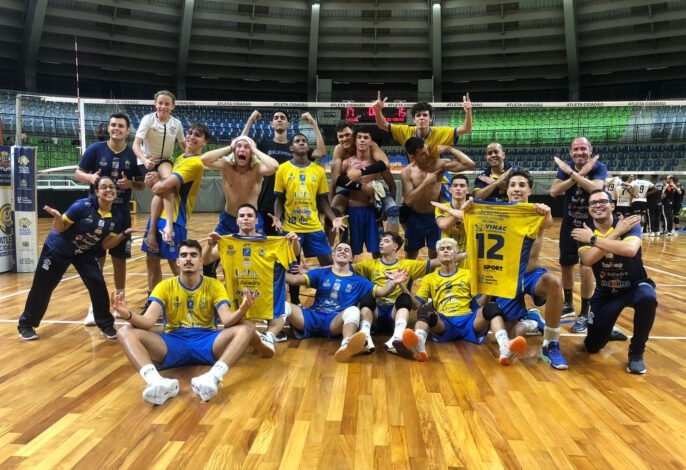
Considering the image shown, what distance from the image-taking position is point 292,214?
582cm

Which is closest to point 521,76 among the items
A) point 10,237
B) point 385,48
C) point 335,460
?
point 385,48

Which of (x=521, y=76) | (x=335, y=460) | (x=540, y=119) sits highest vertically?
(x=521, y=76)

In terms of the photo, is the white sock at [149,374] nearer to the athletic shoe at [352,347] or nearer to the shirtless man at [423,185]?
the athletic shoe at [352,347]

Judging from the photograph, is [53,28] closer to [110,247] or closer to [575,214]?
[110,247]

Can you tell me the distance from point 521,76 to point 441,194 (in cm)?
2603

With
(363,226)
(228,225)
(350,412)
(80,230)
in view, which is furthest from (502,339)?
(80,230)

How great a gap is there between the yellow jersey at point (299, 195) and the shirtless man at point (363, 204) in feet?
1.62

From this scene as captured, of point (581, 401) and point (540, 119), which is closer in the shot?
point (581, 401)

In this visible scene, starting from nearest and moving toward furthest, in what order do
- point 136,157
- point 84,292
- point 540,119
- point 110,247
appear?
point 110,247 < point 136,157 < point 84,292 < point 540,119

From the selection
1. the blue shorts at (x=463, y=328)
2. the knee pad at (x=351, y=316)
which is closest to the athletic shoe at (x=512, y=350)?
the blue shorts at (x=463, y=328)

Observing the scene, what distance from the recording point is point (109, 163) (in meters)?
5.50

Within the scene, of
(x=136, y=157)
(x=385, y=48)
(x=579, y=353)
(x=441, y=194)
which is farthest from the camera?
(x=385, y=48)

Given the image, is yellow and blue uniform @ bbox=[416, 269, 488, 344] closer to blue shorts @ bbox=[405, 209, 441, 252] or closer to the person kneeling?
blue shorts @ bbox=[405, 209, 441, 252]

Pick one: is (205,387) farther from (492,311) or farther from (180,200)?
(180,200)
